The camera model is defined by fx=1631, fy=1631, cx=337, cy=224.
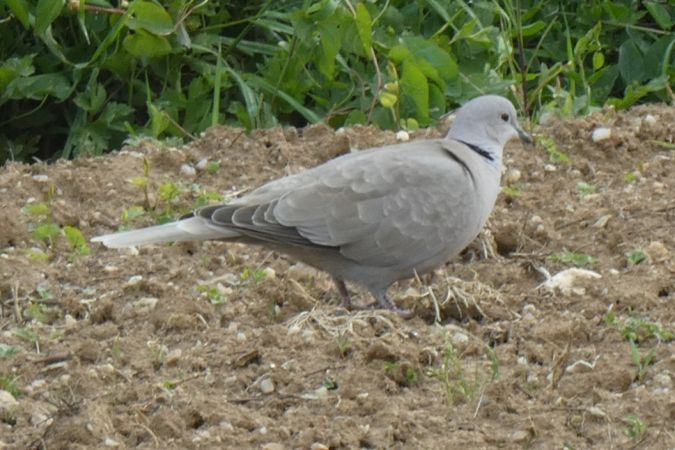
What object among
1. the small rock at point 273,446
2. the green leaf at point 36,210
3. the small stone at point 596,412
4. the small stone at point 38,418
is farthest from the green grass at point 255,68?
the small rock at point 273,446

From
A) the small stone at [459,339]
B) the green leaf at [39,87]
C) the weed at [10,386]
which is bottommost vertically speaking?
the green leaf at [39,87]

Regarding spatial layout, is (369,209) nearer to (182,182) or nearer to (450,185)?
(450,185)

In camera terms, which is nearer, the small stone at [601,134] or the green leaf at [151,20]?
the small stone at [601,134]

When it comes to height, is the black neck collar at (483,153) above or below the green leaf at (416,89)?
above

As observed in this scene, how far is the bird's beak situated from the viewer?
5779mm

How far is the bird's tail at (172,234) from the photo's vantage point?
4984 millimetres

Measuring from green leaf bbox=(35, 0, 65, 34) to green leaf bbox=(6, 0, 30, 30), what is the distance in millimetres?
104

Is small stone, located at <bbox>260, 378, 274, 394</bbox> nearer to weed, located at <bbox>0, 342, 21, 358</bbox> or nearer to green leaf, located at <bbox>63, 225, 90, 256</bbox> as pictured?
weed, located at <bbox>0, 342, 21, 358</bbox>

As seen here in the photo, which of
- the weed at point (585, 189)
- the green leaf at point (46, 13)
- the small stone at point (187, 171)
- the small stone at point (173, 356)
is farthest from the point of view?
the green leaf at point (46, 13)

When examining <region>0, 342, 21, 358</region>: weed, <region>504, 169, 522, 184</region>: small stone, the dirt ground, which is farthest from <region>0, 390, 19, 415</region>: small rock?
<region>504, 169, 522, 184</region>: small stone

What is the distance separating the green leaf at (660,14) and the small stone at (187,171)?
2993 millimetres

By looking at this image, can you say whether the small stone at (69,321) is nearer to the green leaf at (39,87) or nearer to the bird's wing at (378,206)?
the bird's wing at (378,206)

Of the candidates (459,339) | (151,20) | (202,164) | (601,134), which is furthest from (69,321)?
(151,20)

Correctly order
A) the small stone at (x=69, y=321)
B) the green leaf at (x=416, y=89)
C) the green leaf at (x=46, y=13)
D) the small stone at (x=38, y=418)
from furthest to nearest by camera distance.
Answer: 1. the green leaf at (x=46, y=13)
2. the green leaf at (x=416, y=89)
3. the small stone at (x=69, y=321)
4. the small stone at (x=38, y=418)
